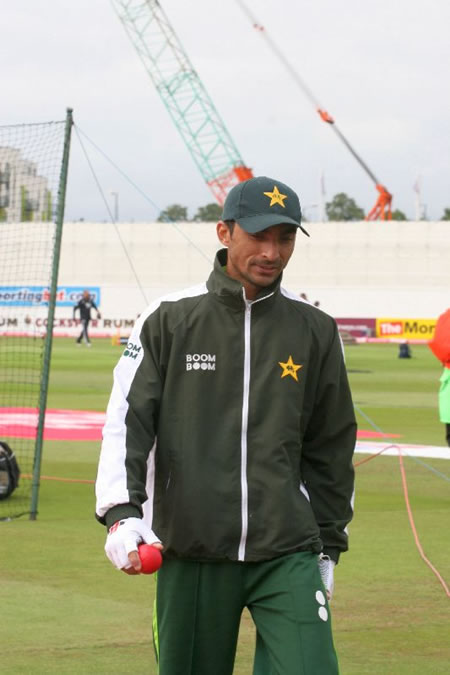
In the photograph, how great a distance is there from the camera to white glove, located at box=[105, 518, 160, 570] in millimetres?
3643

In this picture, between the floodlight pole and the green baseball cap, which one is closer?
the green baseball cap

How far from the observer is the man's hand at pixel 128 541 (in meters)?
3.64

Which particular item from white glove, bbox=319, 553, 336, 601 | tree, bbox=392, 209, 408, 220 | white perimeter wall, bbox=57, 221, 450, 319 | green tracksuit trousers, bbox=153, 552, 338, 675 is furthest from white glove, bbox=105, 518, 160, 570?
tree, bbox=392, 209, 408, 220

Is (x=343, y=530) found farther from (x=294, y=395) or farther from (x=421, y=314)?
(x=421, y=314)

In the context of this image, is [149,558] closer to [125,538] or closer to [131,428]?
[125,538]

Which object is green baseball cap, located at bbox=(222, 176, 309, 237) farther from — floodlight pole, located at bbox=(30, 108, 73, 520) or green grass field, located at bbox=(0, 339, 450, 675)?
floodlight pole, located at bbox=(30, 108, 73, 520)

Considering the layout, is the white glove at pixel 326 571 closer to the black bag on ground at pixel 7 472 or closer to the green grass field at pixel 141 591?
the green grass field at pixel 141 591

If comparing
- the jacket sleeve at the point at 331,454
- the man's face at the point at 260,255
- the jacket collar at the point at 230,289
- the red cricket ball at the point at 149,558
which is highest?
the man's face at the point at 260,255

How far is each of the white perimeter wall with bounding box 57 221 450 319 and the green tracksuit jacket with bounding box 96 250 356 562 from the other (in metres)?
70.2

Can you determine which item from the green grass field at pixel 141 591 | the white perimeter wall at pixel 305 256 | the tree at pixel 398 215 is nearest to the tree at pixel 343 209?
the tree at pixel 398 215

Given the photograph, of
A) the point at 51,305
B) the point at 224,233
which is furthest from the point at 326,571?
the point at 51,305

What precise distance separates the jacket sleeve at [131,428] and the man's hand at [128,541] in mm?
47

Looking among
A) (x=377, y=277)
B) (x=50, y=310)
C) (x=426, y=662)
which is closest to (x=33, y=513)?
(x=50, y=310)

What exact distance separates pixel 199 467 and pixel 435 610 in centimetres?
378
